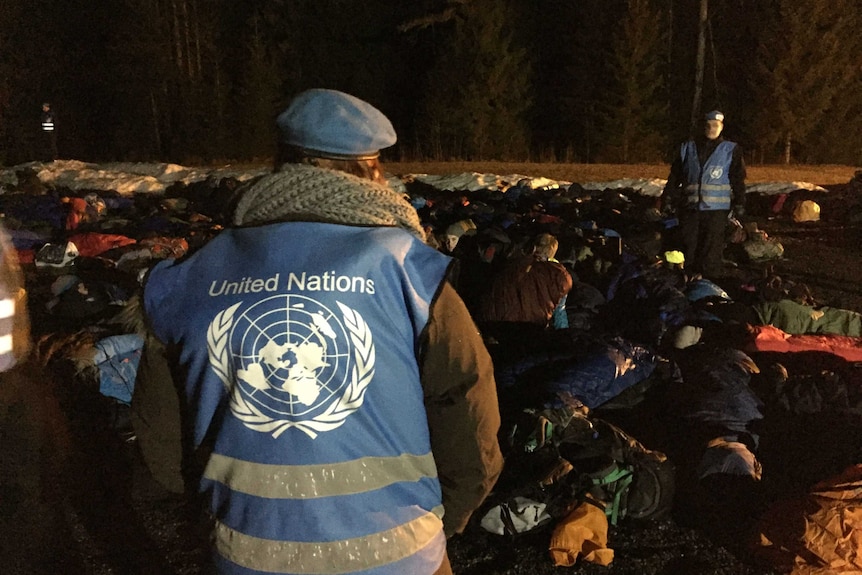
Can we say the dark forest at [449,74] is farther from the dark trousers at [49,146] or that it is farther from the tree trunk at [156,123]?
the dark trousers at [49,146]

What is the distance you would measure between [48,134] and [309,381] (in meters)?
29.2

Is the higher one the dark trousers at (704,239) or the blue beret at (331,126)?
the blue beret at (331,126)

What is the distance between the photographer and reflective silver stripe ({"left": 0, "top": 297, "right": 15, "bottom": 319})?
10.8 feet

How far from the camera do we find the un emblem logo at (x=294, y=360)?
1370mm

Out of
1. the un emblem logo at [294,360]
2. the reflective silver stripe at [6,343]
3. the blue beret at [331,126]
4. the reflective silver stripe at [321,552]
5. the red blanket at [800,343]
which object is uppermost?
the blue beret at [331,126]

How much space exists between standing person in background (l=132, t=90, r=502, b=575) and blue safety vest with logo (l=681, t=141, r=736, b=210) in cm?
665

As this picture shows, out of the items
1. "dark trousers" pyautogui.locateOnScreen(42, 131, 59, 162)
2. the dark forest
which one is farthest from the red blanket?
"dark trousers" pyautogui.locateOnScreen(42, 131, 59, 162)

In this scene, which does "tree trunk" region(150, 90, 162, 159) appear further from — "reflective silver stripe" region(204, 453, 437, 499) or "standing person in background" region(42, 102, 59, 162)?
"reflective silver stripe" region(204, 453, 437, 499)

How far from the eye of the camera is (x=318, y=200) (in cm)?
142

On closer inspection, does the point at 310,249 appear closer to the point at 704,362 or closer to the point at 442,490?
the point at 442,490

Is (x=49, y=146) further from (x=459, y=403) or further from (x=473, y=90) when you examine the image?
(x=459, y=403)

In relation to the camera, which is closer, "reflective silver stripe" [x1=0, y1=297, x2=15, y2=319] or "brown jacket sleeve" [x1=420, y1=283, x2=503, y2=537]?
"brown jacket sleeve" [x1=420, y1=283, x2=503, y2=537]

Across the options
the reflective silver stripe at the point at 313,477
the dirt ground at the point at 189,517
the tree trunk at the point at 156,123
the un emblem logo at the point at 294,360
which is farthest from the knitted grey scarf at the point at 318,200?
the tree trunk at the point at 156,123

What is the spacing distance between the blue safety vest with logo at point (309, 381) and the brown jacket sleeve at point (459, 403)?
0.03 metres
